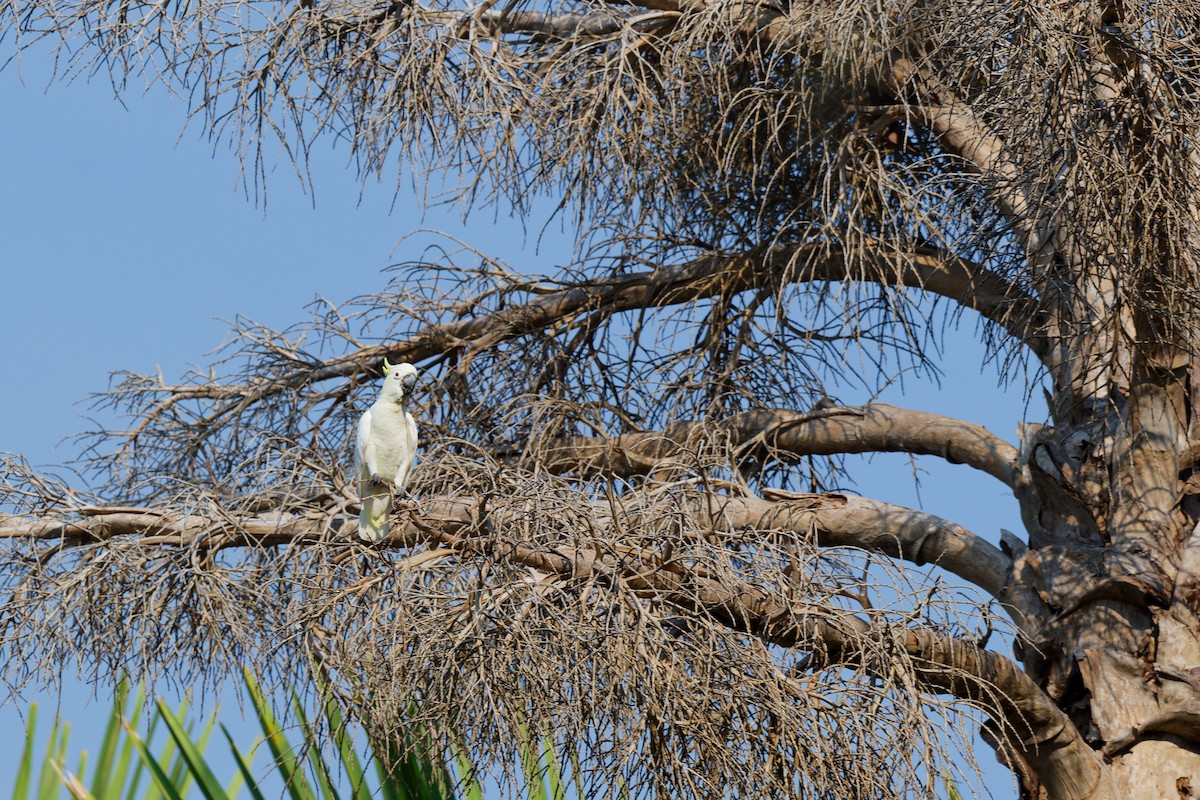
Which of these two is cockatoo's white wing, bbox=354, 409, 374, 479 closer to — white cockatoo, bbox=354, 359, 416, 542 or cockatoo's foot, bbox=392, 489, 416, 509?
white cockatoo, bbox=354, 359, 416, 542

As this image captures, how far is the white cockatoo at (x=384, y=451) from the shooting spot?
4824 mm

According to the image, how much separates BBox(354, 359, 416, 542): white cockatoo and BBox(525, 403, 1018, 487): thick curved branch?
591mm

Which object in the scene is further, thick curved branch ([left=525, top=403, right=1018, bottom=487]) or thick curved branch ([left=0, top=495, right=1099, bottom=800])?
thick curved branch ([left=525, top=403, right=1018, bottom=487])

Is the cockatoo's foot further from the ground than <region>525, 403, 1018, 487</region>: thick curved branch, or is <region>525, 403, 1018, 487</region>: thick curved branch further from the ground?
<region>525, 403, 1018, 487</region>: thick curved branch

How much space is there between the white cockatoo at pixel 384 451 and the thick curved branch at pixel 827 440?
1.94 feet

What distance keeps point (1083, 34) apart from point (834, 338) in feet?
5.58

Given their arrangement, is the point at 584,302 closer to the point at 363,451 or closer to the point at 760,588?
the point at 363,451

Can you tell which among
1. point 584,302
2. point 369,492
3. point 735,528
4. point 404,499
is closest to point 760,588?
point 735,528

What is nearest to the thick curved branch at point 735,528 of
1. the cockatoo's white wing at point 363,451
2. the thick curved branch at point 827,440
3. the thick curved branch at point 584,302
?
the cockatoo's white wing at point 363,451

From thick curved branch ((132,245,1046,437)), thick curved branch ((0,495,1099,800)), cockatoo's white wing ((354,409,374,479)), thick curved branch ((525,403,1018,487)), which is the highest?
thick curved branch ((132,245,1046,437))

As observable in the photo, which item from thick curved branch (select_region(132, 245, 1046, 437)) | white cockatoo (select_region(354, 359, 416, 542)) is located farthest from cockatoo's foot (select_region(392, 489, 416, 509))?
thick curved branch (select_region(132, 245, 1046, 437))

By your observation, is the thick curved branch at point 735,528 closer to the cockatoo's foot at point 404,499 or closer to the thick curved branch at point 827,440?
the cockatoo's foot at point 404,499

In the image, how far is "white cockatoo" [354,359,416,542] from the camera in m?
4.82

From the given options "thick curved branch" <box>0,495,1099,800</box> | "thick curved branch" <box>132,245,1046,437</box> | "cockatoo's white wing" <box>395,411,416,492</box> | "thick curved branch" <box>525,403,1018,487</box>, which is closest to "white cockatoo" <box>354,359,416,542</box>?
"cockatoo's white wing" <box>395,411,416,492</box>
